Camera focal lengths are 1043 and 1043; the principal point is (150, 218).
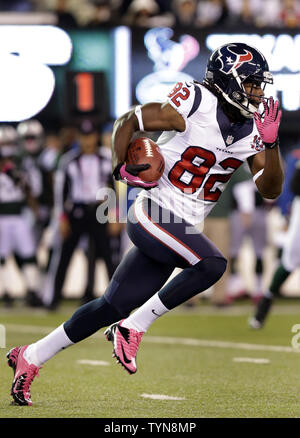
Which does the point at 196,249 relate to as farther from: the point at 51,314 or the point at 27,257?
the point at 27,257

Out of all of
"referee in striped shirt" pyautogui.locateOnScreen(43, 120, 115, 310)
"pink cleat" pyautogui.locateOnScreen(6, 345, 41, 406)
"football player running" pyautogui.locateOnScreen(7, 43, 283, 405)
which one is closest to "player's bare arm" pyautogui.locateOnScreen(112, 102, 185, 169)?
"football player running" pyautogui.locateOnScreen(7, 43, 283, 405)

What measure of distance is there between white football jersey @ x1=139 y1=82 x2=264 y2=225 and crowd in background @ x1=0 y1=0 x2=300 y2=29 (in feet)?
20.9

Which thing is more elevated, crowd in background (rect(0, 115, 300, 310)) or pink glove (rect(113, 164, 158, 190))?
pink glove (rect(113, 164, 158, 190))

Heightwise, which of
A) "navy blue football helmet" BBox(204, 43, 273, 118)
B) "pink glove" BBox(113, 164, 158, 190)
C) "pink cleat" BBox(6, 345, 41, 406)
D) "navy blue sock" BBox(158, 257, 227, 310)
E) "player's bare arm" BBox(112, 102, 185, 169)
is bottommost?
"pink cleat" BBox(6, 345, 41, 406)

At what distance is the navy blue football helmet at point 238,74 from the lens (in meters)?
4.77

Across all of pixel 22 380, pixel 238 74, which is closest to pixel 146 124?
pixel 238 74

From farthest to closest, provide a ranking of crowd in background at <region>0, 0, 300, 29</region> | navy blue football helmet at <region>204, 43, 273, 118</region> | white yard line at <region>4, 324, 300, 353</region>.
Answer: crowd in background at <region>0, 0, 300, 29</region> → white yard line at <region>4, 324, 300, 353</region> → navy blue football helmet at <region>204, 43, 273, 118</region>

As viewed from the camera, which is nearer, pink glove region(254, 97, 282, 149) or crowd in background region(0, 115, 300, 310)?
pink glove region(254, 97, 282, 149)

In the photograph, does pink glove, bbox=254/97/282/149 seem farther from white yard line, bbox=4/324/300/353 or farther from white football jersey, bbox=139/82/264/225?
white yard line, bbox=4/324/300/353

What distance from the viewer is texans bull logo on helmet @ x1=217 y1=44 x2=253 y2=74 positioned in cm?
482

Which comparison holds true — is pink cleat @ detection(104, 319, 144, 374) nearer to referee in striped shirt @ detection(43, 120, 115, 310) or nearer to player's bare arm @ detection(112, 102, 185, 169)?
player's bare arm @ detection(112, 102, 185, 169)

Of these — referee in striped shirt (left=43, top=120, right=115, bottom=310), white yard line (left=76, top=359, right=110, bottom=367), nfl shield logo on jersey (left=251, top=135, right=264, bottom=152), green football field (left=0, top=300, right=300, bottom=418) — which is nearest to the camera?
green football field (left=0, top=300, right=300, bottom=418)

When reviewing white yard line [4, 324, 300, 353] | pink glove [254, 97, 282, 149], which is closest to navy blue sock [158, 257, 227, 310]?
pink glove [254, 97, 282, 149]

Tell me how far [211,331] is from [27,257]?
2.87 meters
